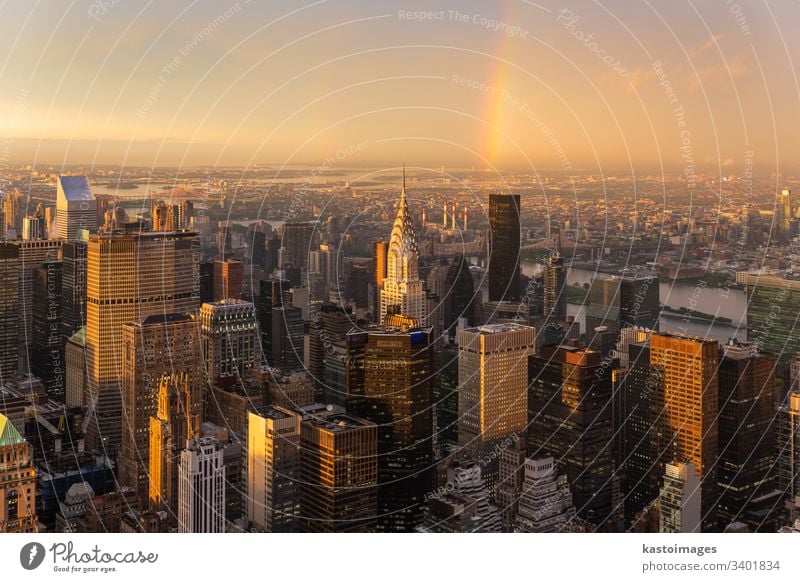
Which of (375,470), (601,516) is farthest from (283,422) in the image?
(601,516)

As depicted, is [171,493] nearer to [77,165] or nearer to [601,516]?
[77,165]

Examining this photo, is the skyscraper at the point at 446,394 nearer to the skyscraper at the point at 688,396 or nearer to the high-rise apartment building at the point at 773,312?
the skyscraper at the point at 688,396

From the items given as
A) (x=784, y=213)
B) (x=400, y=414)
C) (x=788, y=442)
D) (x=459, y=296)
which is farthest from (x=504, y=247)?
(x=788, y=442)

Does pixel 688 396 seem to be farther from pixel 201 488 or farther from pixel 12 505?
pixel 12 505

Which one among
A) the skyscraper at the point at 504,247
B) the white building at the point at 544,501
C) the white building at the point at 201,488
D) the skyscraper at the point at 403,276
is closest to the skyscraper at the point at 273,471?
the white building at the point at 201,488

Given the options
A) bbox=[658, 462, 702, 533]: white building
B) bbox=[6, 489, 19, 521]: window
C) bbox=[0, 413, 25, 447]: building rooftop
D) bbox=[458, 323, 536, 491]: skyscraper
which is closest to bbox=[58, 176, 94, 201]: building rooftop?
bbox=[0, 413, 25, 447]: building rooftop
